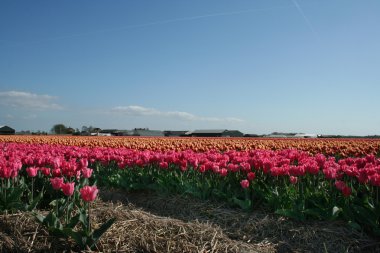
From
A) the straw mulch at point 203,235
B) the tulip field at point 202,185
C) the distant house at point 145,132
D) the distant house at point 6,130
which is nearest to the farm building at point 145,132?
the distant house at point 145,132

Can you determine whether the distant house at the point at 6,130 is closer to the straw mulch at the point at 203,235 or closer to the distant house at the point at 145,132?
the distant house at the point at 145,132

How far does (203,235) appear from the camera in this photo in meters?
4.62

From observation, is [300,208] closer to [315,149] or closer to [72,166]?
[72,166]

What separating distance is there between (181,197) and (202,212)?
104cm

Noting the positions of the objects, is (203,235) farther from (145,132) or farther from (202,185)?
(145,132)

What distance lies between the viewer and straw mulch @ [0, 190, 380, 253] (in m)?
4.33

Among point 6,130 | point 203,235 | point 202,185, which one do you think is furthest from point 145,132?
point 203,235

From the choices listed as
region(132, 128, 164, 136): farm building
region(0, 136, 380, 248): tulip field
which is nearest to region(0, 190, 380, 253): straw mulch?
region(0, 136, 380, 248): tulip field

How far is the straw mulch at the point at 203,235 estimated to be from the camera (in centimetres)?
433

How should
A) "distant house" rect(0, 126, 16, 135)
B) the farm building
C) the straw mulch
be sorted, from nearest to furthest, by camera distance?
the straw mulch
"distant house" rect(0, 126, 16, 135)
the farm building

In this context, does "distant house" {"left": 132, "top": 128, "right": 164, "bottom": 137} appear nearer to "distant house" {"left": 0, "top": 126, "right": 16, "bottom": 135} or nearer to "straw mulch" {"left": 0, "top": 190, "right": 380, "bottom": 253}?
"distant house" {"left": 0, "top": 126, "right": 16, "bottom": 135}

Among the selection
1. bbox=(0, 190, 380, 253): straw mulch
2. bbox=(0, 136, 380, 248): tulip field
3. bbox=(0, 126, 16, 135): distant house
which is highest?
bbox=(0, 126, 16, 135): distant house

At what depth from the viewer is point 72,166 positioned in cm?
594

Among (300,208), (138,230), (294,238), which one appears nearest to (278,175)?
(300,208)
